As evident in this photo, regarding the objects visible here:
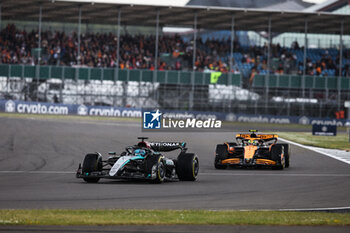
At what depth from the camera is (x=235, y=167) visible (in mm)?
19156

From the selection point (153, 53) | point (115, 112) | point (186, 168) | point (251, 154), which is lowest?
point (186, 168)

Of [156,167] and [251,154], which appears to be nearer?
[156,167]

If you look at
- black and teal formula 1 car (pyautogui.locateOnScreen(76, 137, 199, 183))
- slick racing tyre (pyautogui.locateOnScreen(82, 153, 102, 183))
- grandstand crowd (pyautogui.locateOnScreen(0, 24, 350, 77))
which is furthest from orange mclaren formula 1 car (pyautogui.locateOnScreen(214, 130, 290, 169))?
grandstand crowd (pyautogui.locateOnScreen(0, 24, 350, 77))

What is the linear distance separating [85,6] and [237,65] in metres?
13.8

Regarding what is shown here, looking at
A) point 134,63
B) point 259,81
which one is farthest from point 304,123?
point 134,63

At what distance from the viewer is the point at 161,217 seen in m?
8.97

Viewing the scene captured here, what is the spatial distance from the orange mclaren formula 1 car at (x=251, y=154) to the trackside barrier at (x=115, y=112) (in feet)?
103

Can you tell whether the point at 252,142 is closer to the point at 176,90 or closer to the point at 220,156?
the point at 220,156

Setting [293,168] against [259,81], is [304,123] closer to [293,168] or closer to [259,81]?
[259,81]

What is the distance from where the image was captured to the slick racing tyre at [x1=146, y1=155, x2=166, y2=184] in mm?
13719

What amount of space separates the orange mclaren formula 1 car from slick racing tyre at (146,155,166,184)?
A: 443 centimetres

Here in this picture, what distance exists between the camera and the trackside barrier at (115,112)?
166 ft

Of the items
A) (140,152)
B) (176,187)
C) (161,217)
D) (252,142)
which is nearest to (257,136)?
(252,142)

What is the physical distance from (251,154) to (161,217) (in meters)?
9.55
